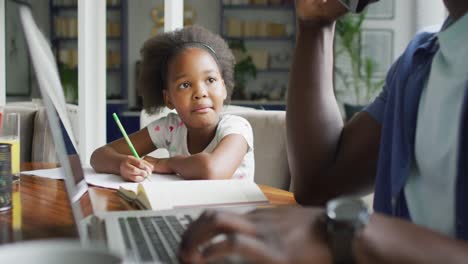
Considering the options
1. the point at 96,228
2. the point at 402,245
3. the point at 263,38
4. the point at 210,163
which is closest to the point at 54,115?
the point at 96,228

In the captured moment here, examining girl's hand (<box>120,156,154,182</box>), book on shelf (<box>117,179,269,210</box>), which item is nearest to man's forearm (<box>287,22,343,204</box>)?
book on shelf (<box>117,179,269,210</box>)

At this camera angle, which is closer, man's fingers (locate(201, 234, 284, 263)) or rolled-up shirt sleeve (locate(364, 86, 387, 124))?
man's fingers (locate(201, 234, 284, 263))

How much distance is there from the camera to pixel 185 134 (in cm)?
164

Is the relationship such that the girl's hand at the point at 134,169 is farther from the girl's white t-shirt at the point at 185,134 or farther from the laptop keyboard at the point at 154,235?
the laptop keyboard at the point at 154,235

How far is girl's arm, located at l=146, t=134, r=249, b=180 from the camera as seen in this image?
4.08 feet

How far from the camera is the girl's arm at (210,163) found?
1243 millimetres

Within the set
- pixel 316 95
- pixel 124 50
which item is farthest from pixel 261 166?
pixel 124 50

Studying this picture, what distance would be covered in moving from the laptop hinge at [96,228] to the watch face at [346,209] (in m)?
0.26

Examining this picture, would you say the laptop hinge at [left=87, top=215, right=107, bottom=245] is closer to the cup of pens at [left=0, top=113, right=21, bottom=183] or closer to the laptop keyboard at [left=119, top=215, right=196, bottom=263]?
the laptop keyboard at [left=119, top=215, right=196, bottom=263]

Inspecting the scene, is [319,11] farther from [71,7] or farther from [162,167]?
[71,7]

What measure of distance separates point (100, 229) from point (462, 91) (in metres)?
0.49

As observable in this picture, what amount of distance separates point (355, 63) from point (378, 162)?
197 inches

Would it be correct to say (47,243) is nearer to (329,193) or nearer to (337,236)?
(337,236)

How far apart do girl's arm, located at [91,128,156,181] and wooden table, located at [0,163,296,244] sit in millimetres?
106
